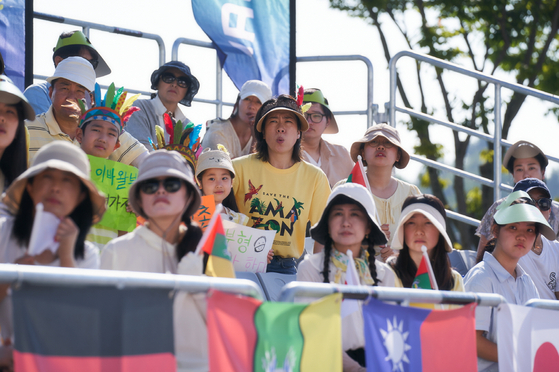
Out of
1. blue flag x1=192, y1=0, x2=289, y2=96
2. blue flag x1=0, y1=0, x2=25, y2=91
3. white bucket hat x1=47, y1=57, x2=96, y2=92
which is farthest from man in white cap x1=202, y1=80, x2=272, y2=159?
blue flag x1=0, y1=0, x2=25, y2=91

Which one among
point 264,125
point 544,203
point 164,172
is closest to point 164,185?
point 164,172

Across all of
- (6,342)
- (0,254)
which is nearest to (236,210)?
(0,254)

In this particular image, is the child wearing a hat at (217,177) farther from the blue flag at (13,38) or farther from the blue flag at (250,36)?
the blue flag at (250,36)

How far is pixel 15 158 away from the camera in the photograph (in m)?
3.25

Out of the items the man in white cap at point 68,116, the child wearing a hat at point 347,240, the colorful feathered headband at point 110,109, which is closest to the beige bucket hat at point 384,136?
the child wearing a hat at point 347,240

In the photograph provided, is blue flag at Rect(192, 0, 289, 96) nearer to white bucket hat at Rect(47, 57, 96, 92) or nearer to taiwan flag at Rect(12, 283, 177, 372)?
white bucket hat at Rect(47, 57, 96, 92)

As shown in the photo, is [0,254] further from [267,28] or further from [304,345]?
[267,28]

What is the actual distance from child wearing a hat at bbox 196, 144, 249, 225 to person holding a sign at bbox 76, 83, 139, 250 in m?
0.61

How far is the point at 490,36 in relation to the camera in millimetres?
13688

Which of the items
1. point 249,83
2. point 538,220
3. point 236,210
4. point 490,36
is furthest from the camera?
point 490,36

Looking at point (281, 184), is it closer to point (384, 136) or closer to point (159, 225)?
point (384, 136)

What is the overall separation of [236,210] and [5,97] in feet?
6.39

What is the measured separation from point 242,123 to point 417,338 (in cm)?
328

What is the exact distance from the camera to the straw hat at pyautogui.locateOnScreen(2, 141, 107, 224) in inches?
101
